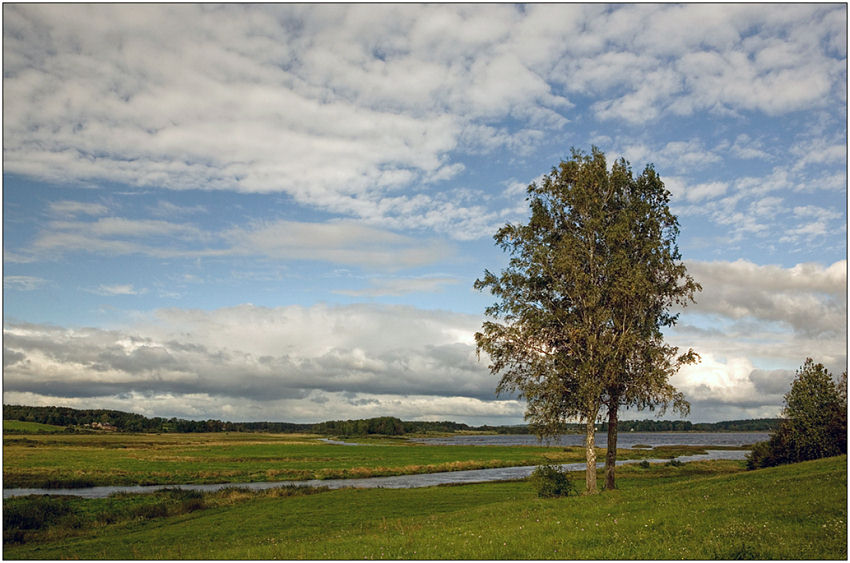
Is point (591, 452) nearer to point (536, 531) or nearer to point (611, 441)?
point (611, 441)

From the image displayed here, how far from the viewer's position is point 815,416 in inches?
1959

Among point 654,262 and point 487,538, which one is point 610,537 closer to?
point 487,538

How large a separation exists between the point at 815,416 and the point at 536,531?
1695 inches

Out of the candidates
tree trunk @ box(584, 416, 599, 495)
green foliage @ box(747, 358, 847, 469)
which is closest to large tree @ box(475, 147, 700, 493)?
tree trunk @ box(584, 416, 599, 495)

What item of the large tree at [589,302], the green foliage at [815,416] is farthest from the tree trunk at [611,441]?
the green foliage at [815,416]

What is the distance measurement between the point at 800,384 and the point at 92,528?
2400 inches

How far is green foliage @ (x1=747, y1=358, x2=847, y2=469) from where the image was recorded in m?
49.0

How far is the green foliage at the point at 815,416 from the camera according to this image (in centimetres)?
4900

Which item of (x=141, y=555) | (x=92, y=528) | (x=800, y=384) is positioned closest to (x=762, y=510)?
(x=141, y=555)

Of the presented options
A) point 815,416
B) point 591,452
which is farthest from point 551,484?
point 815,416

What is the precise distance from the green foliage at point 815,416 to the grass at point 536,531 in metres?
19.2

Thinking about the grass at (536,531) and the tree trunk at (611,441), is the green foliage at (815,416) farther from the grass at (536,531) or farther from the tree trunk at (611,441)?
the tree trunk at (611,441)

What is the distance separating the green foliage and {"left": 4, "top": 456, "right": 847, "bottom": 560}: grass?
19.2 metres

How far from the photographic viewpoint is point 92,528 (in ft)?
130
